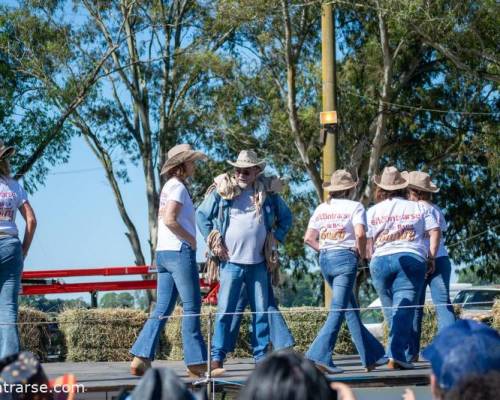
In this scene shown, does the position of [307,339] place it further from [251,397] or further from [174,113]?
[174,113]

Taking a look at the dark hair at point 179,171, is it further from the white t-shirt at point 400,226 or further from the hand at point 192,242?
the white t-shirt at point 400,226

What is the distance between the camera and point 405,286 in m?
9.63

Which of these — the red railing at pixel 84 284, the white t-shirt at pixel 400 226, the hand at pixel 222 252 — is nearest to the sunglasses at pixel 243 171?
the hand at pixel 222 252

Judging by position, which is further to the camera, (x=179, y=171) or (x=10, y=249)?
(x=179, y=171)

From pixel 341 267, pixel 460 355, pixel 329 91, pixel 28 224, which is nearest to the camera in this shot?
pixel 460 355

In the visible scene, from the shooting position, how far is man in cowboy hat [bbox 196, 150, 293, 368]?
29.6 ft

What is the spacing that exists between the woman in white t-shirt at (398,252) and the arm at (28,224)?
316 cm

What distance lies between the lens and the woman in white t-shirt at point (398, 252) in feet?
31.2

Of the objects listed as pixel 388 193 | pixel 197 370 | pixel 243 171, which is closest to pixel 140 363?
pixel 197 370

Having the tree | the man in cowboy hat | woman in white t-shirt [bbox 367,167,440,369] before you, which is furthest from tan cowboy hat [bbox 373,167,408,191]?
the tree

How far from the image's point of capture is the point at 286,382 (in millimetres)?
3355

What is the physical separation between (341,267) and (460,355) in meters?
5.83

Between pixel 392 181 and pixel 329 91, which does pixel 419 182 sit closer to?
pixel 392 181

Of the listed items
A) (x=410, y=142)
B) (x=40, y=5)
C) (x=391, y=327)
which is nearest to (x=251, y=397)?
(x=391, y=327)
